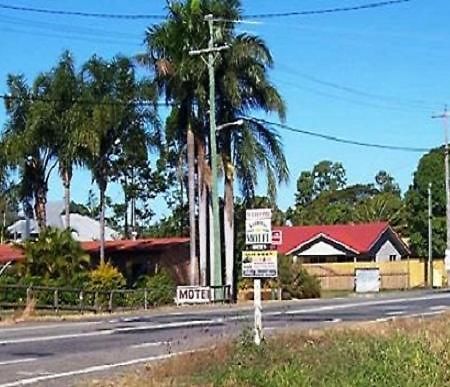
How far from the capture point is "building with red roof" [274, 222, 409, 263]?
7512cm

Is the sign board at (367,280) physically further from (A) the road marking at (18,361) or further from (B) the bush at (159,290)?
(A) the road marking at (18,361)

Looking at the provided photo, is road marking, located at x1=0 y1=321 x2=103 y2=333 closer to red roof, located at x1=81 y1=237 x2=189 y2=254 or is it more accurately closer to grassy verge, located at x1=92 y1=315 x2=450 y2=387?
grassy verge, located at x1=92 y1=315 x2=450 y2=387

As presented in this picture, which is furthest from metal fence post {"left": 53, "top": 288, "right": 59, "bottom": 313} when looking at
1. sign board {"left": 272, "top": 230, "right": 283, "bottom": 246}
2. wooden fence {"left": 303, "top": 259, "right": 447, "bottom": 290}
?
wooden fence {"left": 303, "top": 259, "right": 447, "bottom": 290}

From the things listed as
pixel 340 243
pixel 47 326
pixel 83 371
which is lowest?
pixel 47 326

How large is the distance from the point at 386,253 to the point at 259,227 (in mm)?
64181

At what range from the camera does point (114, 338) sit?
23.3 m

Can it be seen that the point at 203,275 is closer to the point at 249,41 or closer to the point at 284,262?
the point at 284,262

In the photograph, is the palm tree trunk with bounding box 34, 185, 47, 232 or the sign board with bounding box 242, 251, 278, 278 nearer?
the sign board with bounding box 242, 251, 278, 278

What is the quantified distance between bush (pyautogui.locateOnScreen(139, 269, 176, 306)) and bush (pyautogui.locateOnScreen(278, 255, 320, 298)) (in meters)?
7.10

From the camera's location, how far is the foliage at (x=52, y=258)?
41.0 meters

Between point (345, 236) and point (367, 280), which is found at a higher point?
point (345, 236)

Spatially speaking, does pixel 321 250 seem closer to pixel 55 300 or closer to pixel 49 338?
pixel 55 300

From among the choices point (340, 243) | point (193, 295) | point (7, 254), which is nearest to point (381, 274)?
point (340, 243)

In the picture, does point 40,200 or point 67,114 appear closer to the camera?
point 67,114
